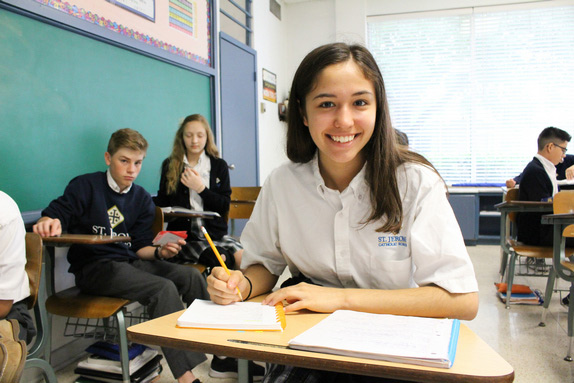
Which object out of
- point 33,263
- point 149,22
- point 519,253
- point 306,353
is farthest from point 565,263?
point 149,22

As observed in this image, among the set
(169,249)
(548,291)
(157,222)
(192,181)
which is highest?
(192,181)

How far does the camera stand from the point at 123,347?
187 cm

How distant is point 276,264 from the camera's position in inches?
50.1

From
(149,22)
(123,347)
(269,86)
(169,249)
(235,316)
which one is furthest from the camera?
(269,86)

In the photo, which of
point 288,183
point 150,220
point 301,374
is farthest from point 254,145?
point 301,374

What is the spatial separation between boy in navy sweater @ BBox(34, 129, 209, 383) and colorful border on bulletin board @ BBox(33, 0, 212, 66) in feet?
2.30

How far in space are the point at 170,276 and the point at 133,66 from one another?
56.9 inches

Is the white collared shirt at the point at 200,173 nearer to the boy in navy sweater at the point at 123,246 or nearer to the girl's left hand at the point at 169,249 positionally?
the boy in navy sweater at the point at 123,246

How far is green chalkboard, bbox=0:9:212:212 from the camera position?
6.82 feet

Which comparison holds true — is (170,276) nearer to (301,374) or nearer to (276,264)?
(276,264)

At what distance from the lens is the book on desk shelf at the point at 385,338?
66cm

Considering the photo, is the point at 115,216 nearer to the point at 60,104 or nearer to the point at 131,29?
the point at 60,104

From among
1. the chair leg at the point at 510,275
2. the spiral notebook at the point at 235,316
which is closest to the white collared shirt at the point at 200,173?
the spiral notebook at the point at 235,316

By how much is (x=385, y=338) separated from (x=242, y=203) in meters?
2.44
